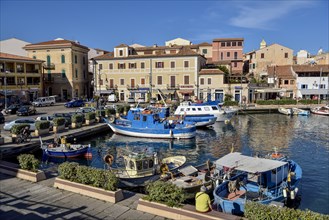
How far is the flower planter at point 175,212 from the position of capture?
9.73m

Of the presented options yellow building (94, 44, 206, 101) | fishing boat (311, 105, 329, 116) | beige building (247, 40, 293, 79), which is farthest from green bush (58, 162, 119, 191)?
beige building (247, 40, 293, 79)

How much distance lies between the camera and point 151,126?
34.5m

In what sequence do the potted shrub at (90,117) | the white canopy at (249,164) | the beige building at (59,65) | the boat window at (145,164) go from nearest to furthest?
the white canopy at (249,164) < the boat window at (145,164) < the potted shrub at (90,117) < the beige building at (59,65)

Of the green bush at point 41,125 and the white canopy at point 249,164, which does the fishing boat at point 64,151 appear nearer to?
the green bush at point 41,125

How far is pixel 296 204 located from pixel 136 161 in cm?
901

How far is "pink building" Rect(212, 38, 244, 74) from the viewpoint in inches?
2953

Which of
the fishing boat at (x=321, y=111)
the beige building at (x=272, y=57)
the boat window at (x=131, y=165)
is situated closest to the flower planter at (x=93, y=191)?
the boat window at (x=131, y=165)

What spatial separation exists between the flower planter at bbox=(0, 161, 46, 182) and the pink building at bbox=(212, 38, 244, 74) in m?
63.4

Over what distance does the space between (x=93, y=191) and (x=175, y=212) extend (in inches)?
151

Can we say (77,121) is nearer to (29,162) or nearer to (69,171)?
(29,162)

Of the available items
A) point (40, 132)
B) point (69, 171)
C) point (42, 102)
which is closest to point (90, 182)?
point (69, 171)

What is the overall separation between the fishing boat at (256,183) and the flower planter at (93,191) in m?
4.48

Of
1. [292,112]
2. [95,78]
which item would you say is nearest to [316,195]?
[292,112]

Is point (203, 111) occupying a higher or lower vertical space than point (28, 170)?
higher
